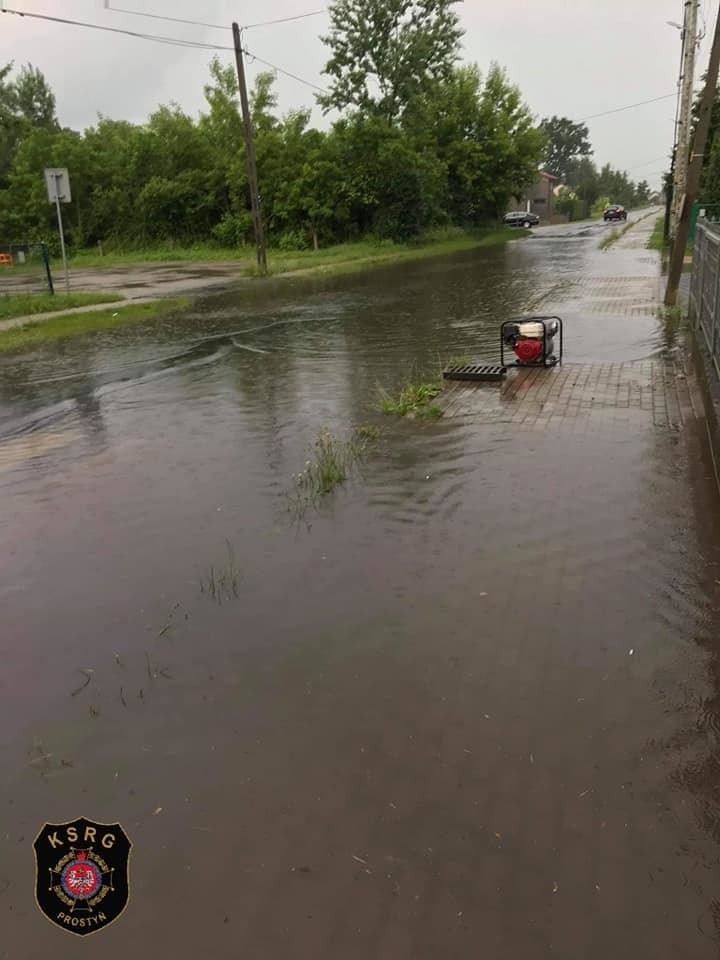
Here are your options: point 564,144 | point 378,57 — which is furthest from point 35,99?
point 564,144

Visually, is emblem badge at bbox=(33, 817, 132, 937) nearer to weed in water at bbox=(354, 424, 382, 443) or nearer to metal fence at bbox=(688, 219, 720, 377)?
weed in water at bbox=(354, 424, 382, 443)

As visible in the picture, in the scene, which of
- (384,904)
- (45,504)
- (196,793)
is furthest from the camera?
(45,504)

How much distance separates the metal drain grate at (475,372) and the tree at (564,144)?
173 metres

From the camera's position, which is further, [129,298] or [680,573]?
[129,298]

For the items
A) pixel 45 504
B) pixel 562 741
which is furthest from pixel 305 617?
pixel 45 504

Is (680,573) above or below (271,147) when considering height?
below

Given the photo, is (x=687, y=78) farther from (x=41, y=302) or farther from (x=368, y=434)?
(x=368, y=434)

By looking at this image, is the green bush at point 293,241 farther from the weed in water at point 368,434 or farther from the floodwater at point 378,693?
the floodwater at point 378,693

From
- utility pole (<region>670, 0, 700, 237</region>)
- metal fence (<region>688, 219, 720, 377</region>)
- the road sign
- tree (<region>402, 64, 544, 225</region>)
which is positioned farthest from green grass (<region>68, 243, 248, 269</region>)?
metal fence (<region>688, 219, 720, 377</region>)

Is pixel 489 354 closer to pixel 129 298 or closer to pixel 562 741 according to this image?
pixel 562 741

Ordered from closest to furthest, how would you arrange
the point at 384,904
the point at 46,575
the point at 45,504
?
the point at 384,904 < the point at 46,575 < the point at 45,504

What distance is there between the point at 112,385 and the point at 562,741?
9.90 metres

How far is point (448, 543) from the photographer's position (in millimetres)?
5645

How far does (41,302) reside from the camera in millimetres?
21125
